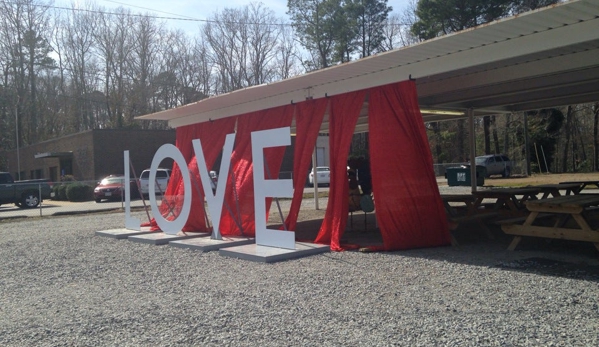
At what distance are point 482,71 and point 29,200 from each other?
22608 millimetres

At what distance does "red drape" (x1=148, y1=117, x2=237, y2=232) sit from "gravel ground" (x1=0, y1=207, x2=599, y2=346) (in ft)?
9.94

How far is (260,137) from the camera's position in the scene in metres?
9.27

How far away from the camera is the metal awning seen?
6.86 metres

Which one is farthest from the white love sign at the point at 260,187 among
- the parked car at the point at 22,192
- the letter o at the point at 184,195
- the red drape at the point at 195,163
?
the parked car at the point at 22,192

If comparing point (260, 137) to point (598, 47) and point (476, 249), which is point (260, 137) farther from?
point (598, 47)

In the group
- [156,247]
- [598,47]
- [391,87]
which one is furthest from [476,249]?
[156,247]

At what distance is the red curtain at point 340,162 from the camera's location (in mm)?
9508

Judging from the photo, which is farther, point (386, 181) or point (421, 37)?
point (421, 37)

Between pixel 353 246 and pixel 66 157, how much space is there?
3324 centimetres

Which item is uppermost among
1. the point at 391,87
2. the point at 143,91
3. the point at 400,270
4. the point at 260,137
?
the point at 143,91

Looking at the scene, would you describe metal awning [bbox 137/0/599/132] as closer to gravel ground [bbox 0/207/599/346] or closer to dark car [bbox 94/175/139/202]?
gravel ground [bbox 0/207/599/346]

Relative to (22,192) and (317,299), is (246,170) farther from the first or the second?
(22,192)

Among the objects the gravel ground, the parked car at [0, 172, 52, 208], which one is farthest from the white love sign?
the parked car at [0, 172, 52, 208]

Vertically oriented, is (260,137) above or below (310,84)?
below
